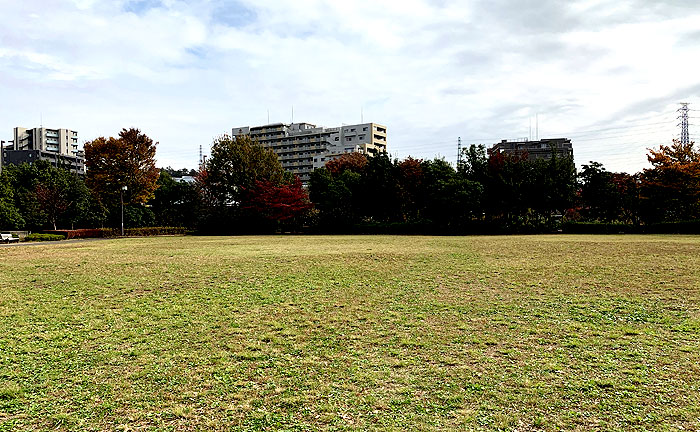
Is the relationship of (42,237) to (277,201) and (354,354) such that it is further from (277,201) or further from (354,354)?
(354,354)

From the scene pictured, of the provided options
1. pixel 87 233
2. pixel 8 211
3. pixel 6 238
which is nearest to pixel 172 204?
pixel 87 233

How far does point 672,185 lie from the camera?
28.9m

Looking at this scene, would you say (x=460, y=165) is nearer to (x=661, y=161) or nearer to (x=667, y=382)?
(x=661, y=161)

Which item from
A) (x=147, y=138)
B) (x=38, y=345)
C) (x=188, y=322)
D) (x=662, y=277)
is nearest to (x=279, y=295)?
(x=188, y=322)

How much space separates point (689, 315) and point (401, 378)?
4620 millimetres

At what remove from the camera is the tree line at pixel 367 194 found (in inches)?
1203

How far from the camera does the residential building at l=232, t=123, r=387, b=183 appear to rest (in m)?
97.4

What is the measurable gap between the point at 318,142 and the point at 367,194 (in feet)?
218

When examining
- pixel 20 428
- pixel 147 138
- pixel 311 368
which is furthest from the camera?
pixel 147 138

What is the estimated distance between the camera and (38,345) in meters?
5.34

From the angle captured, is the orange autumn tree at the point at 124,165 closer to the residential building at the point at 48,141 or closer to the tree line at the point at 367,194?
the tree line at the point at 367,194

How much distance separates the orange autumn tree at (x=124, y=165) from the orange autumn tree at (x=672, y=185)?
3415cm

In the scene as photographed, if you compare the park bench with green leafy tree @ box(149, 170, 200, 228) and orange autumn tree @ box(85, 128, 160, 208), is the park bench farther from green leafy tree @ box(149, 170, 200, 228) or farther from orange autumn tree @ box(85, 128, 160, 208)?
green leafy tree @ box(149, 170, 200, 228)

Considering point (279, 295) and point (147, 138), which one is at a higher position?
point (147, 138)
